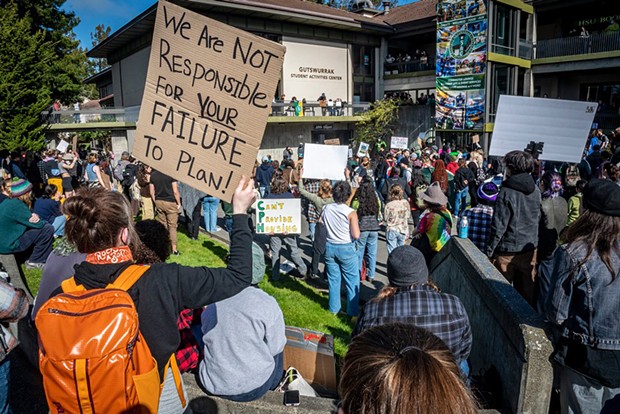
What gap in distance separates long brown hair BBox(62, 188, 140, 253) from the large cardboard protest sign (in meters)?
0.49

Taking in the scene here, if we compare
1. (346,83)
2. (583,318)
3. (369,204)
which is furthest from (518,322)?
(346,83)

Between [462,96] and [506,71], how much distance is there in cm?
297

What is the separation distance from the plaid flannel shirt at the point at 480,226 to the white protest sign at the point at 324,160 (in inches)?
168

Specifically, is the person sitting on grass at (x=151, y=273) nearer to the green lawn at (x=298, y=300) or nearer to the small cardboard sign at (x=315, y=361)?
the small cardboard sign at (x=315, y=361)

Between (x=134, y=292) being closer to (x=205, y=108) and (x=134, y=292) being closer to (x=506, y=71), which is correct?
(x=205, y=108)

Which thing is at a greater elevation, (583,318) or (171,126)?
(171,126)

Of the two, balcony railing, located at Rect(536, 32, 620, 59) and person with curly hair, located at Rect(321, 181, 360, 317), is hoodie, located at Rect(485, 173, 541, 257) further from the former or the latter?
balcony railing, located at Rect(536, 32, 620, 59)

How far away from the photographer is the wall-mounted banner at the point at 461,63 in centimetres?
2448

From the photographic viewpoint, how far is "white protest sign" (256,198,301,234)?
7.14 m

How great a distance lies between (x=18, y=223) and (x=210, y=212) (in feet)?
14.5

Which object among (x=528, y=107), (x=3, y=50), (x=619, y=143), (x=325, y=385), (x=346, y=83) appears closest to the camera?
(x=325, y=385)

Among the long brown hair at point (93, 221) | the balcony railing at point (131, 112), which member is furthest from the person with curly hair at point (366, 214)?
the balcony railing at point (131, 112)

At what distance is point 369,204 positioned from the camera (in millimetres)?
6871

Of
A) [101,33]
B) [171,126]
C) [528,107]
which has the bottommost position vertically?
[171,126]
